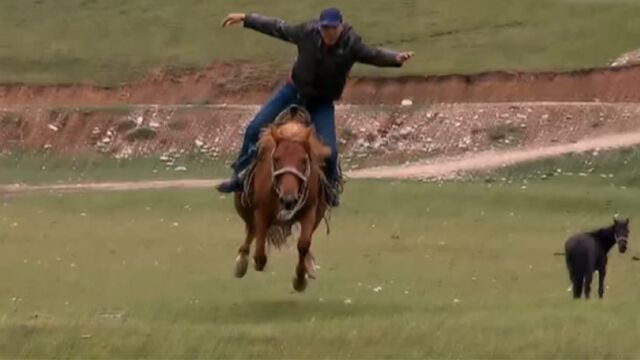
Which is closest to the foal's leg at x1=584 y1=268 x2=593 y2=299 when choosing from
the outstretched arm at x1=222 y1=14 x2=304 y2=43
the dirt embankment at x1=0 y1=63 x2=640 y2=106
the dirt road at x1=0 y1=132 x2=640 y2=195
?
the outstretched arm at x1=222 y1=14 x2=304 y2=43

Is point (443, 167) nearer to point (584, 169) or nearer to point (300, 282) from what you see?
point (584, 169)

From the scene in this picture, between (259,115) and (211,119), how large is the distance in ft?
94.2

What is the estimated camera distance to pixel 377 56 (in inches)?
661

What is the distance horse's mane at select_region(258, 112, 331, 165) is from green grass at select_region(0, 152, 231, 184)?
2459 cm

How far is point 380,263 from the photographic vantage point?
82.9 ft

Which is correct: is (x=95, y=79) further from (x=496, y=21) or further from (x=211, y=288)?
(x=211, y=288)

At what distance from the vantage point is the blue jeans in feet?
56.8

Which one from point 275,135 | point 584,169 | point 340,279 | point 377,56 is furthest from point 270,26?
point 584,169

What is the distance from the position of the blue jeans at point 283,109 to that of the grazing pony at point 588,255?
4.83 m

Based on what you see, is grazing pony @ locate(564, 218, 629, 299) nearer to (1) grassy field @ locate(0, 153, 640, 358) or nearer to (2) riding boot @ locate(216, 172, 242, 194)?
(1) grassy field @ locate(0, 153, 640, 358)

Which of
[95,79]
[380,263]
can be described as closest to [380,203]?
[380,263]

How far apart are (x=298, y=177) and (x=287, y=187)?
0.18 meters

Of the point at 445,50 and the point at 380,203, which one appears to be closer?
the point at 380,203

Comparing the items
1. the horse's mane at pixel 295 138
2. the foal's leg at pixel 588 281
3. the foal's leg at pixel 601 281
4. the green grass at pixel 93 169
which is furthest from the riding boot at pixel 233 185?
the green grass at pixel 93 169
